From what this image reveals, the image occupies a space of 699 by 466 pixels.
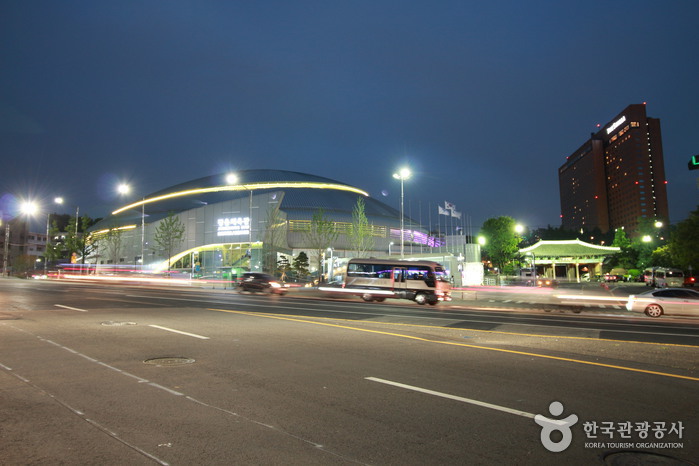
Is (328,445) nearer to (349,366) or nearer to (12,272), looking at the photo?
(349,366)

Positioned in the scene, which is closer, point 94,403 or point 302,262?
point 94,403

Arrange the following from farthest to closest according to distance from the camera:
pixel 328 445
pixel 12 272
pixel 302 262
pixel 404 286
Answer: pixel 12 272
pixel 302 262
pixel 404 286
pixel 328 445

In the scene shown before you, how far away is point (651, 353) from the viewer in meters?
10.6

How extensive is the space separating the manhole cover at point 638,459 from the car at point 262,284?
3229 cm

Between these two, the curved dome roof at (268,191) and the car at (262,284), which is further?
the curved dome roof at (268,191)

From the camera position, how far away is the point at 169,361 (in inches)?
344

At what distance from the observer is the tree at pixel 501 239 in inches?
3088

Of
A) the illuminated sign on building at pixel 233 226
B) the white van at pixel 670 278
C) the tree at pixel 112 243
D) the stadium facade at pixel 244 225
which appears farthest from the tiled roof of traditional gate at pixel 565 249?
the tree at pixel 112 243

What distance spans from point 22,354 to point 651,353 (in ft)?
47.5

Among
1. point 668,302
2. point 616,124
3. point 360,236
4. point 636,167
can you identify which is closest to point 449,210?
point 360,236

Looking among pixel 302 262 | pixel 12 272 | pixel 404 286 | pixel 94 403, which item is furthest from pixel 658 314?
pixel 12 272

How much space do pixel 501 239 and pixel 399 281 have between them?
55359 millimetres

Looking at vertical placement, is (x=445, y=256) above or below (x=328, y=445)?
above

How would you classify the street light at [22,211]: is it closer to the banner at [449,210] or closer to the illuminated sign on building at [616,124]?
the banner at [449,210]
